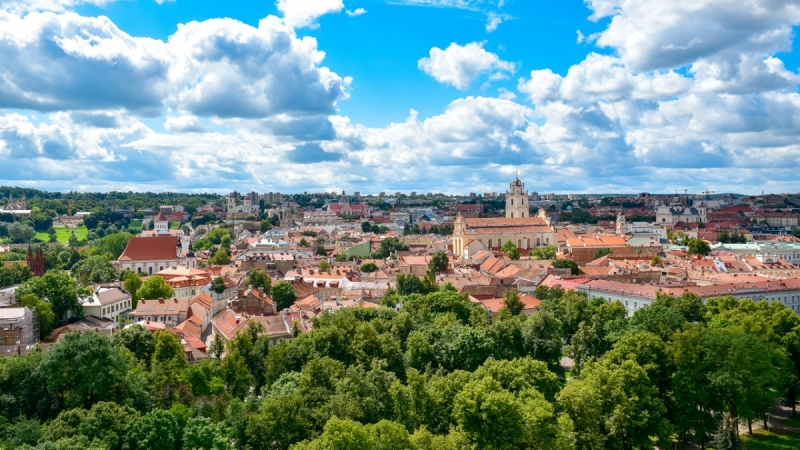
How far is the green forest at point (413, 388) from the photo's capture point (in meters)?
28.9

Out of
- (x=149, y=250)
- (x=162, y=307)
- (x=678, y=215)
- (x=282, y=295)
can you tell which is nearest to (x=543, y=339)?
(x=282, y=295)

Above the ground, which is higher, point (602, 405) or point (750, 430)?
point (602, 405)

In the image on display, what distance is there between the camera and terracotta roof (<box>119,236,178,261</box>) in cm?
10081

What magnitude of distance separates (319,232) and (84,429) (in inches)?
5585

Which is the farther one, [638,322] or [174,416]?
[638,322]

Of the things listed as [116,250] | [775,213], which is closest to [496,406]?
[116,250]

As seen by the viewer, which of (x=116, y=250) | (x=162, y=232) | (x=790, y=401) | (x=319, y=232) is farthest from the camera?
(x=319, y=232)

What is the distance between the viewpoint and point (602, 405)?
31.8 m

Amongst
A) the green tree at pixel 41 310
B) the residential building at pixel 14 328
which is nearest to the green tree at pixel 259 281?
the green tree at pixel 41 310

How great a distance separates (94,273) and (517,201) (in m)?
79.4

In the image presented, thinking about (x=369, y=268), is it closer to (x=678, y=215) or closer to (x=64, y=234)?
(x=64, y=234)

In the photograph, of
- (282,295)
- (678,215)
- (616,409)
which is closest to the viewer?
(616,409)

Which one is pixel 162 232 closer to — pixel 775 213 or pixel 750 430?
pixel 750 430

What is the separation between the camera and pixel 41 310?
5000 centimetres
